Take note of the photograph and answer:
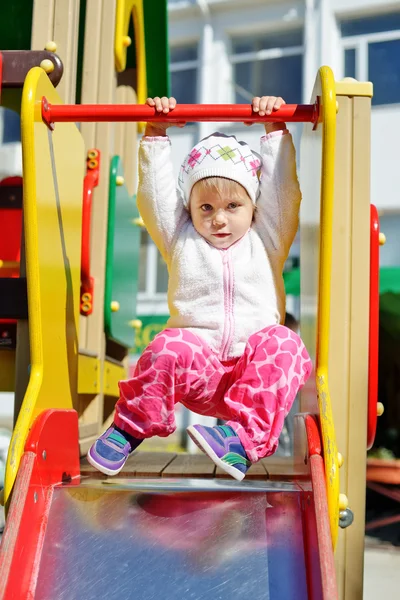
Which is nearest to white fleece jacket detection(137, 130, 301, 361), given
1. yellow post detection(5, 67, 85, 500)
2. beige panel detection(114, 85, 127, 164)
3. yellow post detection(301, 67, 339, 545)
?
yellow post detection(301, 67, 339, 545)

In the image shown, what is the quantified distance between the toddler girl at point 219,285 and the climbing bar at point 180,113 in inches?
1.1

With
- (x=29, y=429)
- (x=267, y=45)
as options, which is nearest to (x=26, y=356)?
(x=29, y=429)

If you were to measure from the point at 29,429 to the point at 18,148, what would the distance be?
9.87 meters

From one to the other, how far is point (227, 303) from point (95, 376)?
3.29 feet

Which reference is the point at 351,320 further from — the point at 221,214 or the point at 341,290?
the point at 221,214

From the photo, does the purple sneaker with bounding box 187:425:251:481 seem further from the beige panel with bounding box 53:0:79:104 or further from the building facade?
the building facade

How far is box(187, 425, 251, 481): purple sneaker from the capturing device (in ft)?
5.17

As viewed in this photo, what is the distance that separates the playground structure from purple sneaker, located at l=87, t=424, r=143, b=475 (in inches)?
1.8

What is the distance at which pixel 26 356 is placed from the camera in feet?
6.56

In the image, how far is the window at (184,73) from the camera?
34.1ft

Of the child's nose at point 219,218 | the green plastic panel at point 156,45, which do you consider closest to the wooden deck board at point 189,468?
the child's nose at point 219,218

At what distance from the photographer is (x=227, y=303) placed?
1.98 meters

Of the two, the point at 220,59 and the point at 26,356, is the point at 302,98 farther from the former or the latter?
the point at 26,356

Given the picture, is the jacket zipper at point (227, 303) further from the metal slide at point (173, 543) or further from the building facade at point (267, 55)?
the building facade at point (267, 55)
